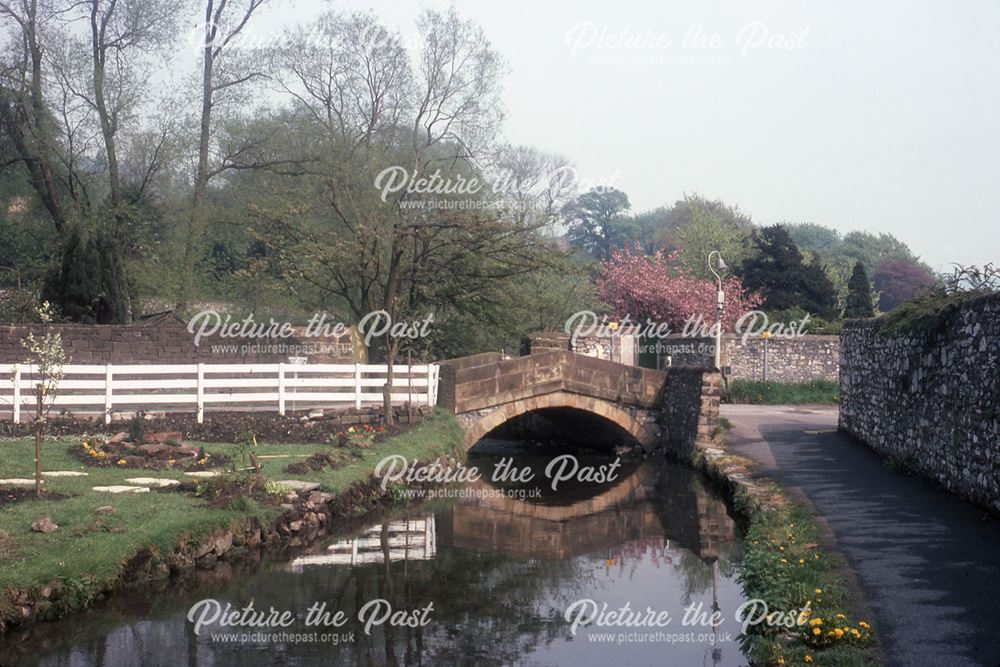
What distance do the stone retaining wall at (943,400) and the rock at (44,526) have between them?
8808mm

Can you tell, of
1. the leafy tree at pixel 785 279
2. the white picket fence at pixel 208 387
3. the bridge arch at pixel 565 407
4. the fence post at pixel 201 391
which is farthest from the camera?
the leafy tree at pixel 785 279

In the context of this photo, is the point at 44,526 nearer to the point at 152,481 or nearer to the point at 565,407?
the point at 152,481

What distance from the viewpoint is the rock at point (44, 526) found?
926cm

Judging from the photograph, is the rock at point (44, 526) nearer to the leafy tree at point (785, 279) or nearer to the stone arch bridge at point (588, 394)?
the stone arch bridge at point (588, 394)

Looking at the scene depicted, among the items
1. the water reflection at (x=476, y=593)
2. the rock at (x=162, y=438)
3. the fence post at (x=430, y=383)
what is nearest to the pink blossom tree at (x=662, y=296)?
the fence post at (x=430, y=383)

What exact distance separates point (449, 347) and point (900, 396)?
14056 mm

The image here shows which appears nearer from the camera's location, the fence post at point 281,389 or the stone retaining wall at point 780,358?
the fence post at point 281,389

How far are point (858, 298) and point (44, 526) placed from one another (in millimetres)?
35922

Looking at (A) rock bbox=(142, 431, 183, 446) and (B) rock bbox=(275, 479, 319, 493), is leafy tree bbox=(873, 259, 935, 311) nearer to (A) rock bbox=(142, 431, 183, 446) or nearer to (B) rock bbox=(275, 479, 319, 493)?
(A) rock bbox=(142, 431, 183, 446)

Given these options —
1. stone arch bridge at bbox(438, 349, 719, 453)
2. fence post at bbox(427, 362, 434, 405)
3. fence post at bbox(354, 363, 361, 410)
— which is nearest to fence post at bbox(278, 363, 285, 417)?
fence post at bbox(354, 363, 361, 410)

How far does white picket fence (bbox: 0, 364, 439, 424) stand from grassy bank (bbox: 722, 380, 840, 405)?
35.7ft

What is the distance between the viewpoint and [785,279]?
41906 millimetres

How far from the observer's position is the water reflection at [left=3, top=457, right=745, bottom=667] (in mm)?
8172

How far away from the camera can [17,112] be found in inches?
1062
